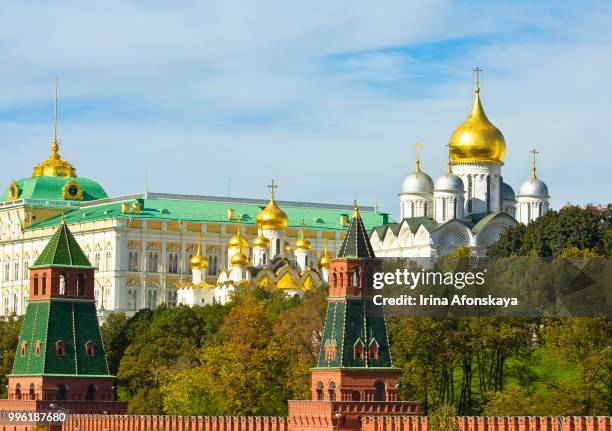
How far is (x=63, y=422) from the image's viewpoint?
82125 millimetres

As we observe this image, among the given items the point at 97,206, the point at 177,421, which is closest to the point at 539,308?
the point at 177,421

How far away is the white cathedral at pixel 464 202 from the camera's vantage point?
12900 centimetres

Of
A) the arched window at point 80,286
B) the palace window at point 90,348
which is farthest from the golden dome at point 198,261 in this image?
the palace window at point 90,348

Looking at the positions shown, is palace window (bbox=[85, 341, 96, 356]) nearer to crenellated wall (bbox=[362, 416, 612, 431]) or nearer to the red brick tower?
the red brick tower

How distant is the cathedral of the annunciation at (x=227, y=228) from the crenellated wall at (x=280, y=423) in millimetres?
49352

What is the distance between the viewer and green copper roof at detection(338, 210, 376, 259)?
77.1 meters

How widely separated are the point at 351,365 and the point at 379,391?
138 centimetres

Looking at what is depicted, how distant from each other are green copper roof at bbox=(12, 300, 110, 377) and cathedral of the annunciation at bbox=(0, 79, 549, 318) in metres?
46.8

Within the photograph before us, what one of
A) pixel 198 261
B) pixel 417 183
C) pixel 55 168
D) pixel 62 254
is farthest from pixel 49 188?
pixel 62 254

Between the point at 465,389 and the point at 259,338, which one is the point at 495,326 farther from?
the point at 259,338

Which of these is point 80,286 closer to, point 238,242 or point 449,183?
point 449,183

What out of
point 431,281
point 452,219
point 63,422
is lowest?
point 63,422

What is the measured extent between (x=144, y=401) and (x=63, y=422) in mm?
16744

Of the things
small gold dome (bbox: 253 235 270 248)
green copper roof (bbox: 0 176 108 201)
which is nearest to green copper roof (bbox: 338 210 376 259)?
small gold dome (bbox: 253 235 270 248)
